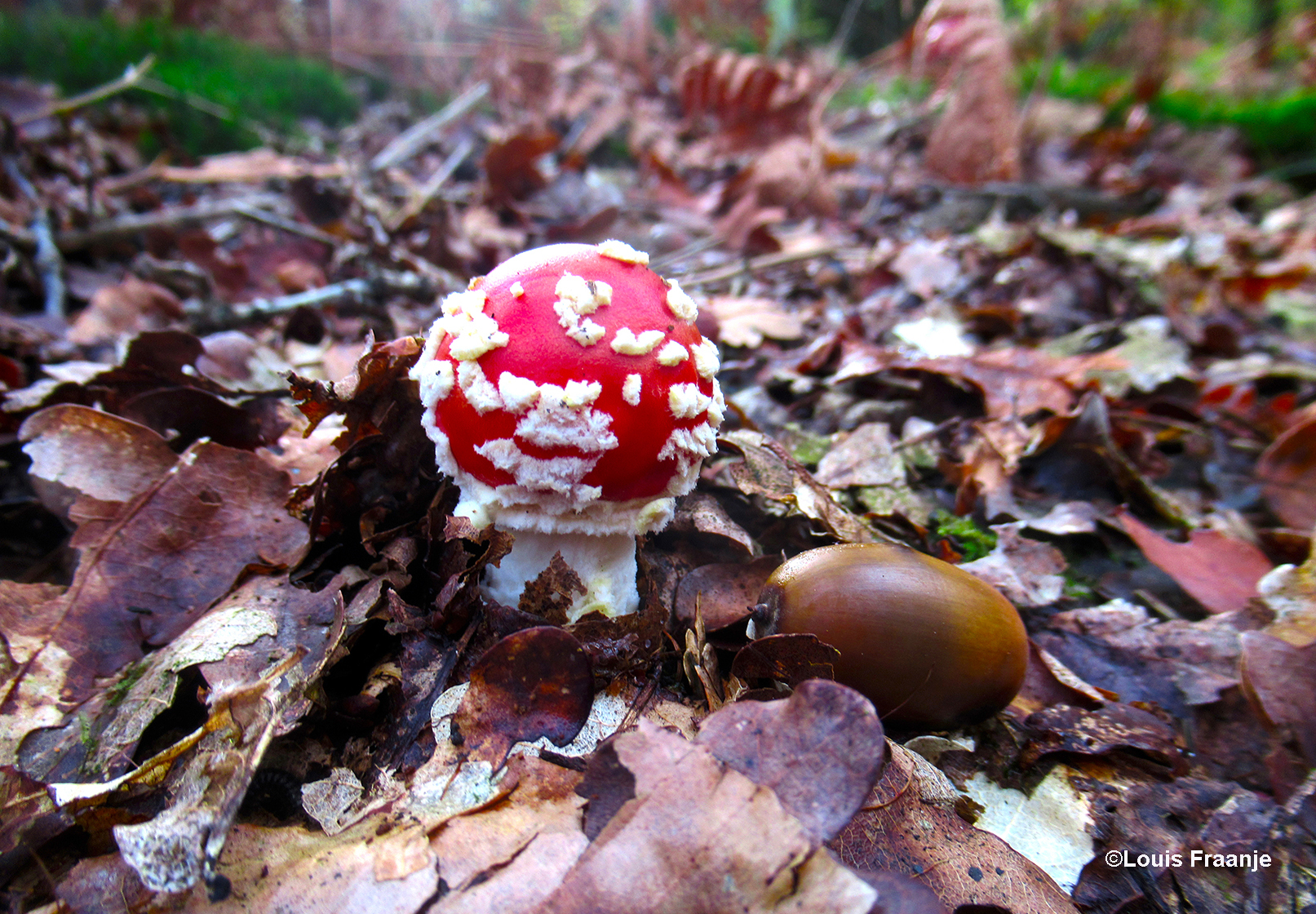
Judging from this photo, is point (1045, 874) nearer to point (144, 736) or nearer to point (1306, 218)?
point (144, 736)

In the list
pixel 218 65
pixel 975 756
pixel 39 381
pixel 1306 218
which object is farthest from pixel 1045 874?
pixel 218 65

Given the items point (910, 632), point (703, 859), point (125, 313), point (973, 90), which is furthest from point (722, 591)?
point (973, 90)

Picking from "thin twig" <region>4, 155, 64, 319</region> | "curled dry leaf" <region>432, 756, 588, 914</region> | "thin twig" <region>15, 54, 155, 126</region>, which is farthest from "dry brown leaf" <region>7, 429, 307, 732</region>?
"thin twig" <region>15, 54, 155, 126</region>

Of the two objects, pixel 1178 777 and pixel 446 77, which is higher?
pixel 446 77

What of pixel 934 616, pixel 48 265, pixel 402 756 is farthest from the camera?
pixel 48 265

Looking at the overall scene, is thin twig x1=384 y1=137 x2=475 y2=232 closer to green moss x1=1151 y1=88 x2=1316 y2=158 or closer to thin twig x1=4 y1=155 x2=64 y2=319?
thin twig x1=4 y1=155 x2=64 y2=319

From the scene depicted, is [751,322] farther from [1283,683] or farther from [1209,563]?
[1283,683]

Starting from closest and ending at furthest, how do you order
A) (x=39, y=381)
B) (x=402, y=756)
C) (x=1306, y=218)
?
(x=402, y=756)
(x=39, y=381)
(x=1306, y=218)
